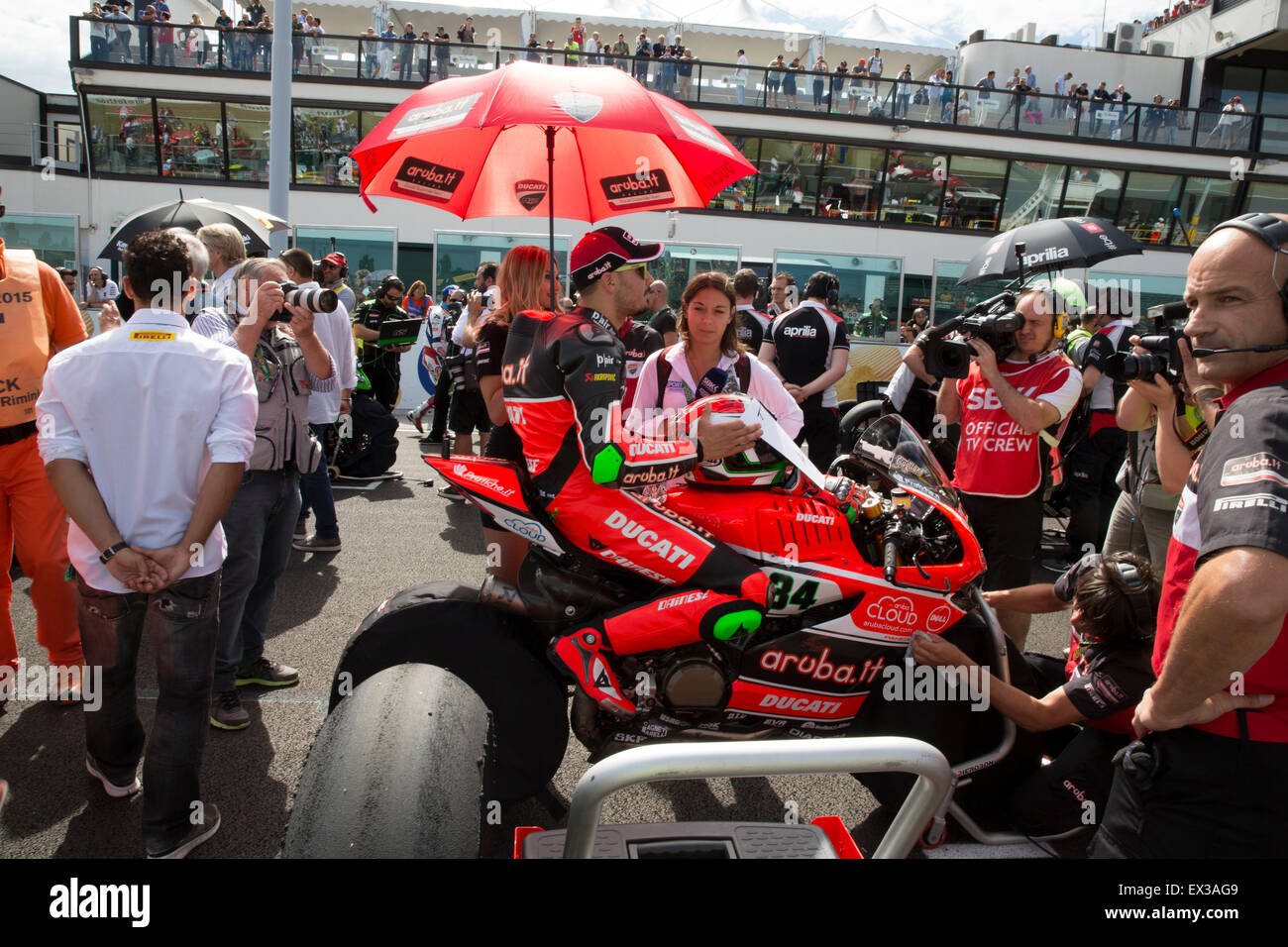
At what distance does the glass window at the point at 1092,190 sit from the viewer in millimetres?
26047

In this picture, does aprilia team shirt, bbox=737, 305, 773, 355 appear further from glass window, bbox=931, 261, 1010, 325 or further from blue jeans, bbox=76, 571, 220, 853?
glass window, bbox=931, 261, 1010, 325

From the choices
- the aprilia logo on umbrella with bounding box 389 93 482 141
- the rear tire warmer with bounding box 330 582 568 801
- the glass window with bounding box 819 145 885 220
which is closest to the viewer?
the rear tire warmer with bounding box 330 582 568 801

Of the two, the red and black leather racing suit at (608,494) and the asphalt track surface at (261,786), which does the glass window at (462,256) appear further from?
the red and black leather racing suit at (608,494)

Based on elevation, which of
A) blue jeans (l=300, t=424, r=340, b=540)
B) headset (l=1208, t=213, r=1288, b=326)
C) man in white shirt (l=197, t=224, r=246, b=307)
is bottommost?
blue jeans (l=300, t=424, r=340, b=540)

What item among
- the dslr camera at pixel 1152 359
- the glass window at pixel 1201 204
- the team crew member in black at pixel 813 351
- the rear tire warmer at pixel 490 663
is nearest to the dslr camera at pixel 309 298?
the rear tire warmer at pixel 490 663

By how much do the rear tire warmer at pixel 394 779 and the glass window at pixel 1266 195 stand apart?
1321 inches

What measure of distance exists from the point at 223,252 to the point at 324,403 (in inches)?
77.6

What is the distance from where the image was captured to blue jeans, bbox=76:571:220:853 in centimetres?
266

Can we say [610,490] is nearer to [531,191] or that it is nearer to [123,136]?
[531,191]

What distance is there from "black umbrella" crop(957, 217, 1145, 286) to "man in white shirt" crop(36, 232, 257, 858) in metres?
5.04

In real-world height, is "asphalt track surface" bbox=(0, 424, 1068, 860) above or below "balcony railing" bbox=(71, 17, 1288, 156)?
below

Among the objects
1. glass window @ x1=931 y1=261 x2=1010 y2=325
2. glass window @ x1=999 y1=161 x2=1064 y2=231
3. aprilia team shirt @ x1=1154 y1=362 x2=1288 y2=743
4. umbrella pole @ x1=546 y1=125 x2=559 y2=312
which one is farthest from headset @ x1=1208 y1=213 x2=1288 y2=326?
glass window @ x1=999 y1=161 x2=1064 y2=231
